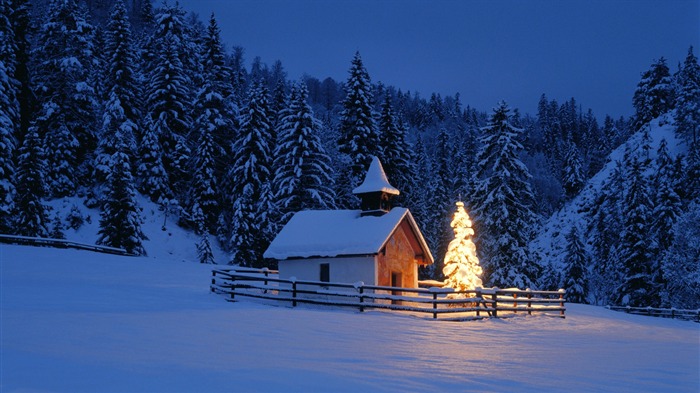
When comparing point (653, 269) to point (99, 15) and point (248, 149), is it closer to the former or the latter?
point (248, 149)

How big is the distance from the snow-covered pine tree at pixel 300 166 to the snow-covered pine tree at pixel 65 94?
760 inches

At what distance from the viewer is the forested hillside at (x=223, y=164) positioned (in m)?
45.1

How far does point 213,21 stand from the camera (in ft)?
205

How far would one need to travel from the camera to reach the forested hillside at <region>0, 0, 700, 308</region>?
45.1m

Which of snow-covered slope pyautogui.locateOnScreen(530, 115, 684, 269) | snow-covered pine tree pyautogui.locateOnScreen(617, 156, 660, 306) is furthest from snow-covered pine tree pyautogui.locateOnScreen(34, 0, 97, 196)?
snow-covered slope pyautogui.locateOnScreen(530, 115, 684, 269)

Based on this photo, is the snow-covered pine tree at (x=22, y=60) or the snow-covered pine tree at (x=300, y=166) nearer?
the snow-covered pine tree at (x=300, y=166)

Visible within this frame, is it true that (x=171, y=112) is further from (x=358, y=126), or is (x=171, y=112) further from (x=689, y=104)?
(x=689, y=104)

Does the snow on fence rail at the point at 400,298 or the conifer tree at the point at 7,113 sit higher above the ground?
the conifer tree at the point at 7,113

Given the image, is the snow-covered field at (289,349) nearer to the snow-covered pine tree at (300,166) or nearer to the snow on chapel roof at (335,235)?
the snow on chapel roof at (335,235)

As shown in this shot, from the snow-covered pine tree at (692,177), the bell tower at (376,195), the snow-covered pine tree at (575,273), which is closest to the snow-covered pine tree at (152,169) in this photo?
the bell tower at (376,195)

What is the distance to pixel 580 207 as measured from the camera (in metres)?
92.6

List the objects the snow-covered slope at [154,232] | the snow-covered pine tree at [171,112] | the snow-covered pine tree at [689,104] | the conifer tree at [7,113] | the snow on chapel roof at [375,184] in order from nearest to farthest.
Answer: the snow on chapel roof at [375,184] < the conifer tree at [7,113] < the snow-covered slope at [154,232] < the snow-covered pine tree at [171,112] < the snow-covered pine tree at [689,104]

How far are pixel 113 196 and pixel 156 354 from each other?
34.9 meters

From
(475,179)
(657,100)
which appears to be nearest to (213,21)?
(475,179)
